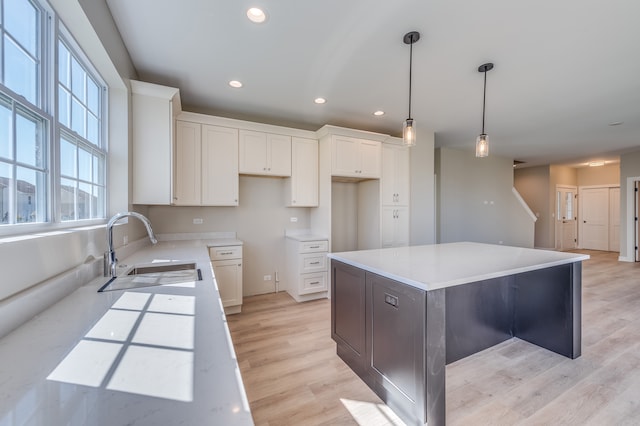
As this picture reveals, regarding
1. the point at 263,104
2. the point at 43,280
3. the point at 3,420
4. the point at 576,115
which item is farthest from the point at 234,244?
the point at 576,115

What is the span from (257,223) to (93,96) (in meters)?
2.28

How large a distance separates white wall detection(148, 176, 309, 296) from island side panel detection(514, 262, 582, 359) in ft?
9.41

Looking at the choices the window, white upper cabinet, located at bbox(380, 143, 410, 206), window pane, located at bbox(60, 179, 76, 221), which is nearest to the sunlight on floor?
the window

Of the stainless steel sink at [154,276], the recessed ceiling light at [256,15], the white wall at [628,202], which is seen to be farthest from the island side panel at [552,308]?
the white wall at [628,202]

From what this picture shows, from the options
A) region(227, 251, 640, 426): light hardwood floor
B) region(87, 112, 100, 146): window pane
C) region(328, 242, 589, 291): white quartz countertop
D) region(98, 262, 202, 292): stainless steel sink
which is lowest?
region(227, 251, 640, 426): light hardwood floor

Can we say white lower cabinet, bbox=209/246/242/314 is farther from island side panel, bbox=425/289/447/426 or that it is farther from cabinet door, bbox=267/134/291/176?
island side panel, bbox=425/289/447/426

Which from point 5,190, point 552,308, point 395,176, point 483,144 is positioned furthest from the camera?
point 395,176

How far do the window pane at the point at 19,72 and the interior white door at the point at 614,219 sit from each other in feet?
39.4

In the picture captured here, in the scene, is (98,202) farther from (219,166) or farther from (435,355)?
(435,355)

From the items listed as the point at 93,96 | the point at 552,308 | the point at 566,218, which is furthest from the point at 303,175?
the point at 566,218

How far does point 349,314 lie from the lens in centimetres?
209

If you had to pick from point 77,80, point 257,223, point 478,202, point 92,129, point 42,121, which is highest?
point 77,80

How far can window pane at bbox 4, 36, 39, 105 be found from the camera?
116 cm

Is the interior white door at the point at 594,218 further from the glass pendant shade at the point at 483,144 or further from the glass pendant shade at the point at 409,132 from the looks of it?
the glass pendant shade at the point at 409,132
